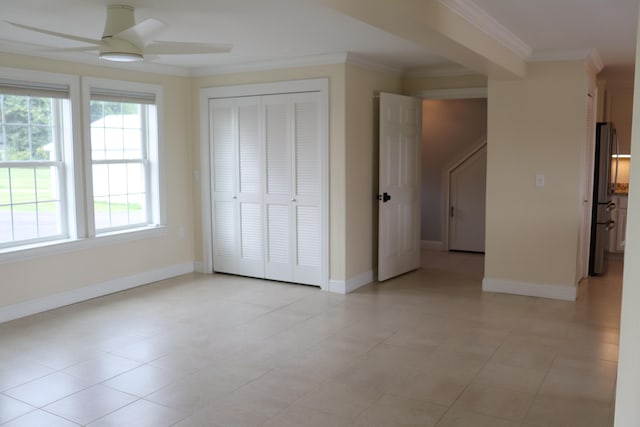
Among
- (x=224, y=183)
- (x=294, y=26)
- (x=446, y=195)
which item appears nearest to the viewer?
(x=294, y=26)

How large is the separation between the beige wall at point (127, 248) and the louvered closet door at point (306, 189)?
1.42 meters

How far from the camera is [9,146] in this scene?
476 centimetres

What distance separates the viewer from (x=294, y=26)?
4.13m

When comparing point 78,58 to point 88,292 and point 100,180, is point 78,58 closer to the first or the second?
point 100,180

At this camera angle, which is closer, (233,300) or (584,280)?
(233,300)

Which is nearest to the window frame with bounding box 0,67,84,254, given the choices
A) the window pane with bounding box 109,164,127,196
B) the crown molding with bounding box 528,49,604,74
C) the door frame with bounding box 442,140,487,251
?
the window pane with bounding box 109,164,127,196

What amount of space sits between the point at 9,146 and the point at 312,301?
293 centimetres

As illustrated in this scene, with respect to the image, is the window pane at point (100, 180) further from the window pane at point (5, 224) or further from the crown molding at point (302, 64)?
the crown molding at point (302, 64)

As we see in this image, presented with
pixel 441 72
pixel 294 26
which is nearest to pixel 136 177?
pixel 294 26

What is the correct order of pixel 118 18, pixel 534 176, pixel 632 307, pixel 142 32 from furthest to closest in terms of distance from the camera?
1. pixel 534 176
2. pixel 118 18
3. pixel 142 32
4. pixel 632 307

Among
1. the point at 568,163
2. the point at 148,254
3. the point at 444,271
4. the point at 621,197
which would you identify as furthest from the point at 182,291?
the point at 621,197

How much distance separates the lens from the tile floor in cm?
307

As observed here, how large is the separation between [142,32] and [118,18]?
0.28 metres

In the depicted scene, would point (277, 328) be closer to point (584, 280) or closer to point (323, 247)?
point (323, 247)
